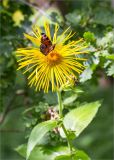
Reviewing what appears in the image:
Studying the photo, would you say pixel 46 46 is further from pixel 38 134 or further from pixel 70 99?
pixel 70 99

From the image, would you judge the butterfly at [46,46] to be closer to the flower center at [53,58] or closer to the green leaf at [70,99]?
the flower center at [53,58]

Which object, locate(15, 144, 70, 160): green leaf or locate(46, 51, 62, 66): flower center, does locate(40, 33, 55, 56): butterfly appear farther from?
locate(15, 144, 70, 160): green leaf

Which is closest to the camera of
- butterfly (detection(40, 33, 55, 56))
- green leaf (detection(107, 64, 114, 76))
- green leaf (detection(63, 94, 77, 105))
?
butterfly (detection(40, 33, 55, 56))

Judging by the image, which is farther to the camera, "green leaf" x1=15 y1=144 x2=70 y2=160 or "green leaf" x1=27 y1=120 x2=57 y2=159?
"green leaf" x1=15 y1=144 x2=70 y2=160

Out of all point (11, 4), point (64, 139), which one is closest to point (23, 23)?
point (11, 4)

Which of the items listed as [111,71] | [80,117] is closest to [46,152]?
[80,117]

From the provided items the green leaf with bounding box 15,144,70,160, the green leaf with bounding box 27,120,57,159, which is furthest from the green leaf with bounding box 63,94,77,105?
the green leaf with bounding box 27,120,57,159
